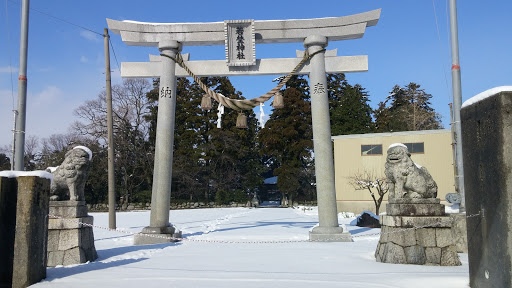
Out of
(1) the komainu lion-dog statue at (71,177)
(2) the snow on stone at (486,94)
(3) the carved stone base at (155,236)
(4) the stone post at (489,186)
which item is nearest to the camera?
(4) the stone post at (489,186)

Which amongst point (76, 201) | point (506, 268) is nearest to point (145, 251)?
point (76, 201)

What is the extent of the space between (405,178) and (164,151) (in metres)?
6.71

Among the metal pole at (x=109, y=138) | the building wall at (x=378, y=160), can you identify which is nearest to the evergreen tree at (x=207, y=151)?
the building wall at (x=378, y=160)

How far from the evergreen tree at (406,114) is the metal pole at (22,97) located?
116 feet

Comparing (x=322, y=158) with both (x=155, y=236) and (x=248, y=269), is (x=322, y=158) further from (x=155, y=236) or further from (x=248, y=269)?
(x=248, y=269)

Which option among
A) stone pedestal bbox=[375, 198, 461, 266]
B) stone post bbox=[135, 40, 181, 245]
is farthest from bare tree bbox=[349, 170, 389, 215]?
stone pedestal bbox=[375, 198, 461, 266]

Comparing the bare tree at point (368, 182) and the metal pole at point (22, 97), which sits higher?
the metal pole at point (22, 97)

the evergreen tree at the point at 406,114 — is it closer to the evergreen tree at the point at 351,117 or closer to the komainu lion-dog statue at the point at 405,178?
the evergreen tree at the point at 351,117

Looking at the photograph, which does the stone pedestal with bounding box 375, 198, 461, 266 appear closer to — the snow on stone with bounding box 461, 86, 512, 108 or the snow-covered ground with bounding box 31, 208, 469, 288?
the snow-covered ground with bounding box 31, 208, 469, 288

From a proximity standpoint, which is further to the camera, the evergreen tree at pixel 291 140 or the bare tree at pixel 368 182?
the evergreen tree at pixel 291 140

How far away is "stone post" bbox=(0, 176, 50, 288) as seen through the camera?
536 centimetres

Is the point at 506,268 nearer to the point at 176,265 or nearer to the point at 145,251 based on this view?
the point at 176,265

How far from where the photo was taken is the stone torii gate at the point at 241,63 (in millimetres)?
11375

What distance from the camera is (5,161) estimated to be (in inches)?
1665
